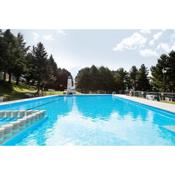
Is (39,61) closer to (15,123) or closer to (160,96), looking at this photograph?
(160,96)

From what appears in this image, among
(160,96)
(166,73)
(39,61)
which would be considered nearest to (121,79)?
(166,73)

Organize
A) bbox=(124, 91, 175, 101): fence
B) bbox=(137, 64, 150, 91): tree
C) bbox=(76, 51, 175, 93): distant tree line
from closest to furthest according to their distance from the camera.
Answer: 1. bbox=(124, 91, 175, 101): fence
2. bbox=(137, 64, 150, 91): tree
3. bbox=(76, 51, 175, 93): distant tree line

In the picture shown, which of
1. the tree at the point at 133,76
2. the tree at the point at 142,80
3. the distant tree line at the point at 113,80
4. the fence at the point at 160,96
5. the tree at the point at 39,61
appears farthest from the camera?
the tree at the point at 133,76

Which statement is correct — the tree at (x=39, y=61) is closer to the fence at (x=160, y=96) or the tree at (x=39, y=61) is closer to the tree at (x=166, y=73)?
the fence at (x=160, y=96)

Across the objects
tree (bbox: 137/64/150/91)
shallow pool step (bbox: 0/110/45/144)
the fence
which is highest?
tree (bbox: 137/64/150/91)

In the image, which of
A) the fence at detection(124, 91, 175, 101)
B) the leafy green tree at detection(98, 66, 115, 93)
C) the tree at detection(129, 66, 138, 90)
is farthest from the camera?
the leafy green tree at detection(98, 66, 115, 93)

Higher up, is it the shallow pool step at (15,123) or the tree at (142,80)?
the tree at (142,80)

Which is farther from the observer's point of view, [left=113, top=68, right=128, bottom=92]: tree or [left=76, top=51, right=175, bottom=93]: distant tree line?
[left=113, top=68, right=128, bottom=92]: tree

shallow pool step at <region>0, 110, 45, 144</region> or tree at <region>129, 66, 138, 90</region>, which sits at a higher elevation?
tree at <region>129, 66, 138, 90</region>

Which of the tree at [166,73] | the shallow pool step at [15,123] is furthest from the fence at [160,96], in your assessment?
the shallow pool step at [15,123]

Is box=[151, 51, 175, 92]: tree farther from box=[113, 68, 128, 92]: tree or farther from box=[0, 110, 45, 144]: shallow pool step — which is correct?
box=[0, 110, 45, 144]: shallow pool step

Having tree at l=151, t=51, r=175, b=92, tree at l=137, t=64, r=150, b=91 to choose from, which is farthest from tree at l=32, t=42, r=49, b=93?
tree at l=137, t=64, r=150, b=91
